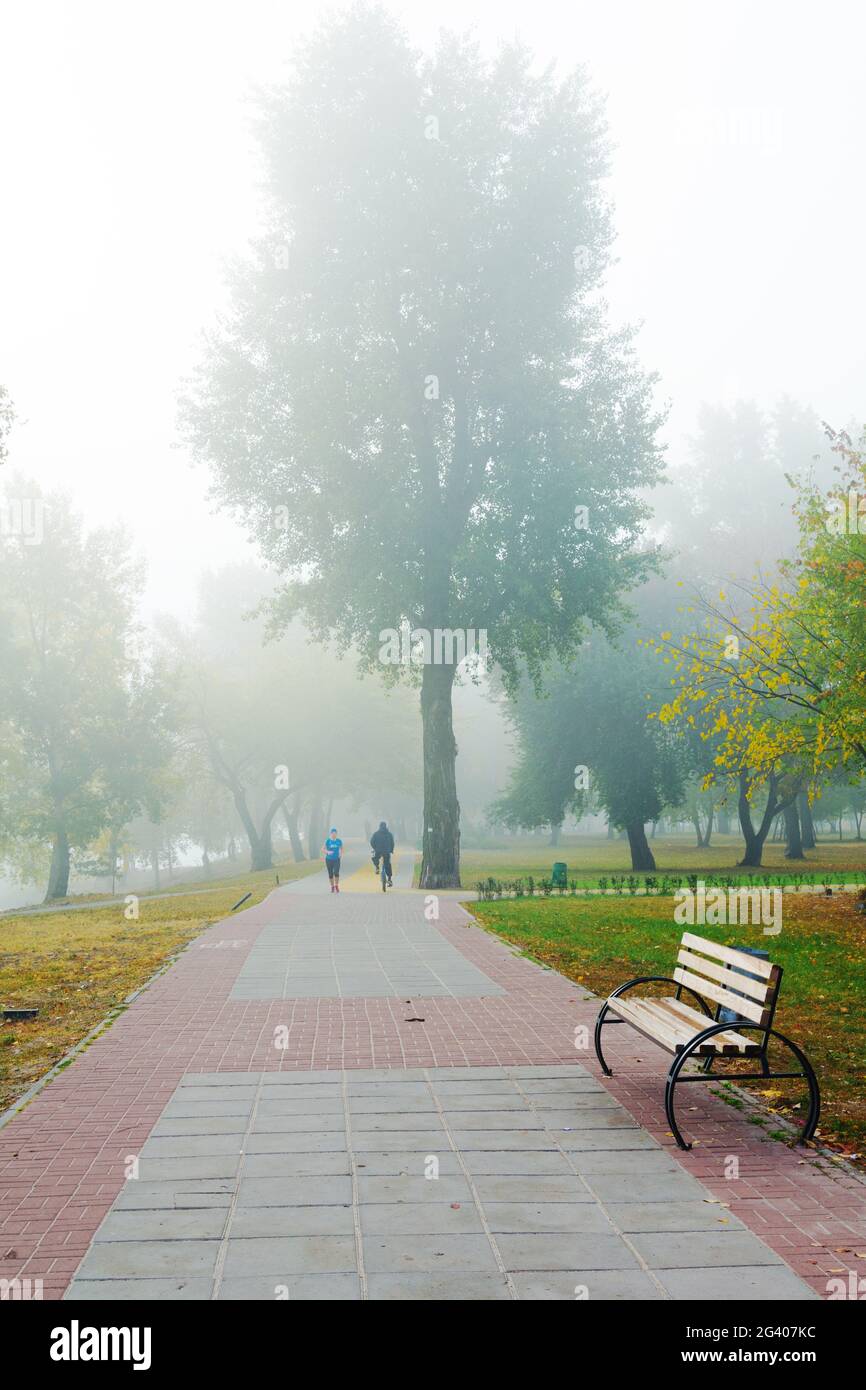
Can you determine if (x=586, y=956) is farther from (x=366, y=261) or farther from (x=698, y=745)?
(x=698, y=745)

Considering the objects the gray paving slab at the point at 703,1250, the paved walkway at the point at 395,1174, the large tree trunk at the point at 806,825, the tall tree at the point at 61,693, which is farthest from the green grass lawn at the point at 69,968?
the large tree trunk at the point at 806,825

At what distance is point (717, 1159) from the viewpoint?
564 centimetres

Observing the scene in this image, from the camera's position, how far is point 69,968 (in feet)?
42.4

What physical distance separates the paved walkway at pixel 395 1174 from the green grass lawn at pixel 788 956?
855mm

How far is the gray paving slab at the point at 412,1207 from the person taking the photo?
13.4ft

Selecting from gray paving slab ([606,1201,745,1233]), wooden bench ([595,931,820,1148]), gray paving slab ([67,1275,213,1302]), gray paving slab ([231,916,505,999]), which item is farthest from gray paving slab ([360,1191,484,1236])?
gray paving slab ([231,916,505,999])

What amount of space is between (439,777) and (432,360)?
927 cm

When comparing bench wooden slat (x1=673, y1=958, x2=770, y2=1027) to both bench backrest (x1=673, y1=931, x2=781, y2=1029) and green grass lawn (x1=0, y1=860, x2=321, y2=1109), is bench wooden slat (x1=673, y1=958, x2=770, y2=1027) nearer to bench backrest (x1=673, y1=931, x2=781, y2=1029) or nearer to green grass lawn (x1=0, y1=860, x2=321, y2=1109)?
bench backrest (x1=673, y1=931, x2=781, y2=1029)

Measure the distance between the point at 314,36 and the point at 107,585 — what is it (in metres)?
20.1

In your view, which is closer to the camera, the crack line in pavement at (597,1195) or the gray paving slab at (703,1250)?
the crack line in pavement at (597,1195)

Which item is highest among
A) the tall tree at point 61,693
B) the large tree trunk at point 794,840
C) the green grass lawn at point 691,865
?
the tall tree at point 61,693

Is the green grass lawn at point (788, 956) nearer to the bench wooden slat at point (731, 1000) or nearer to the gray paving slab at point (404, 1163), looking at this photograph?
the bench wooden slat at point (731, 1000)

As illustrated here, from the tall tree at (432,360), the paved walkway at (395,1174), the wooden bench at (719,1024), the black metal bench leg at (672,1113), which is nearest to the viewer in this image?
the paved walkway at (395,1174)

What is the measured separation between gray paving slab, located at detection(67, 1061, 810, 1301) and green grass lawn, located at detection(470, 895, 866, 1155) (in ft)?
4.48
